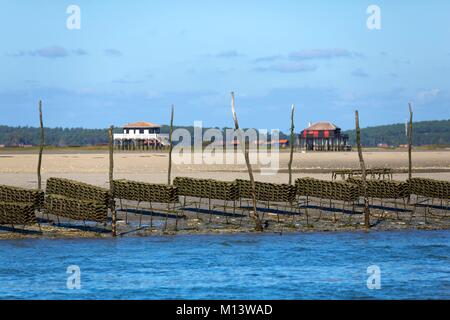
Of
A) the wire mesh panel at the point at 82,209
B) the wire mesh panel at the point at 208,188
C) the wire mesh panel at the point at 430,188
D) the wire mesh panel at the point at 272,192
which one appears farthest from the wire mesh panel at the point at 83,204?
the wire mesh panel at the point at 430,188

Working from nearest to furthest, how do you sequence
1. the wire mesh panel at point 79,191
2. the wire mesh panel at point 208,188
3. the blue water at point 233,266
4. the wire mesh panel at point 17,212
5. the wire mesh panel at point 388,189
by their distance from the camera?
the blue water at point 233,266, the wire mesh panel at point 17,212, the wire mesh panel at point 79,191, the wire mesh panel at point 208,188, the wire mesh panel at point 388,189

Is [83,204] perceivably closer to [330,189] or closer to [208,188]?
[208,188]

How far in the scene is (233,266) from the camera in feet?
110

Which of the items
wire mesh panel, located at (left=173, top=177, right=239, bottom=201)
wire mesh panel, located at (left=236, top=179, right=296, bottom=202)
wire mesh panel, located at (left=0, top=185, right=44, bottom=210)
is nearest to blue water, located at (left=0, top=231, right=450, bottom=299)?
wire mesh panel, located at (left=0, top=185, right=44, bottom=210)

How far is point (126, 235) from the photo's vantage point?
39156mm

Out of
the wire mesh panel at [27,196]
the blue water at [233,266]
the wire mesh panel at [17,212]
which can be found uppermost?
the wire mesh panel at [27,196]

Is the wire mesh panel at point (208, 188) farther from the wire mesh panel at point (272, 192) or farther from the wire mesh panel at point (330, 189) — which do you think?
the wire mesh panel at point (330, 189)

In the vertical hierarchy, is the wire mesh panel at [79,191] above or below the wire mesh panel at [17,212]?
above

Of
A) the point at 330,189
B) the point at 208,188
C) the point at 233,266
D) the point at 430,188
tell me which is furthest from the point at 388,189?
the point at 233,266

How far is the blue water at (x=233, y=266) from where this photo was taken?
29.1 metres

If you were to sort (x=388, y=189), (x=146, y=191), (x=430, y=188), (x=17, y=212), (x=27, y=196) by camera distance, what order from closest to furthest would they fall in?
1. (x=17, y=212)
2. (x=27, y=196)
3. (x=146, y=191)
4. (x=388, y=189)
5. (x=430, y=188)

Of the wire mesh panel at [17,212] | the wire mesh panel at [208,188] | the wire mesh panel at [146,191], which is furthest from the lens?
the wire mesh panel at [208,188]

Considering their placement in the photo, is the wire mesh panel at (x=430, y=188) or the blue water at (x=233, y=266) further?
the wire mesh panel at (x=430, y=188)
